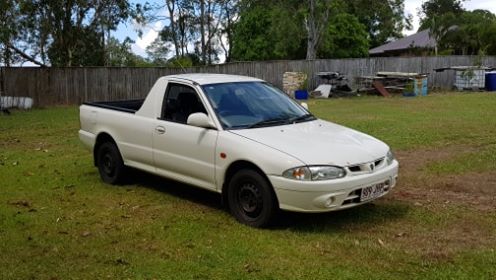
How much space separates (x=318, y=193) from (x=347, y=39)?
49.9 m

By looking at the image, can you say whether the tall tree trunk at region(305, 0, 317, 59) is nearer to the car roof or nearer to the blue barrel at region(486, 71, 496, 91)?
the blue barrel at region(486, 71, 496, 91)

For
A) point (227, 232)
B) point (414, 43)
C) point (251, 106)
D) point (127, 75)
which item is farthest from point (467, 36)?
point (227, 232)

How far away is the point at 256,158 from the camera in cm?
557

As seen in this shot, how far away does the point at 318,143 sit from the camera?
5719 millimetres

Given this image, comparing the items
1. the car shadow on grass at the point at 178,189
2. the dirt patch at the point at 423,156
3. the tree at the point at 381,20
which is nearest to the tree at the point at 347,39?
the tree at the point at 381,20

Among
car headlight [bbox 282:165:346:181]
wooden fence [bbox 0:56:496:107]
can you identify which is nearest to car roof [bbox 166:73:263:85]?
car headlight [bbox 282:165:346:181]

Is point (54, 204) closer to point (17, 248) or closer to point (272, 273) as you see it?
point (17, 248)

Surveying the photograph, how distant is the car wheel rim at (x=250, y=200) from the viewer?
5.65m

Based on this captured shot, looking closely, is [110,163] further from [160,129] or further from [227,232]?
[227,232]

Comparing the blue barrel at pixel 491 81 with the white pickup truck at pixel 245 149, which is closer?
the white pickup truck at pixel 245 149

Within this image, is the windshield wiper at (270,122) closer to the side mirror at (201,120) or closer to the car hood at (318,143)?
the car hood at (318,143)

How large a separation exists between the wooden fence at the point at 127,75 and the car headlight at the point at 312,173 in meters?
21.1

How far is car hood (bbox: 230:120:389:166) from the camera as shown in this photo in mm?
5441

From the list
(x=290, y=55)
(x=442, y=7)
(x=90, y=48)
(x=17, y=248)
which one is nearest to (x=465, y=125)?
(x=17, y=248)
